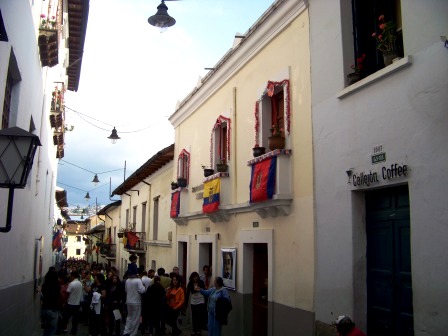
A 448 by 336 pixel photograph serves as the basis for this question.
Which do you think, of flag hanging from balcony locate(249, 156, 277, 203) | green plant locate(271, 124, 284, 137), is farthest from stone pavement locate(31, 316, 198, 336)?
green plant locate(271, 124, 284, 137)

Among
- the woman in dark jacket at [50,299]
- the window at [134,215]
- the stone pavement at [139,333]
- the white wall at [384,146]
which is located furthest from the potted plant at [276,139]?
the window at [134,215]

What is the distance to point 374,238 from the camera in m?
6.94

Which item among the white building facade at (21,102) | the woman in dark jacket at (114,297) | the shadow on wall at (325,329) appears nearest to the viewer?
the white building facade at (21,102)

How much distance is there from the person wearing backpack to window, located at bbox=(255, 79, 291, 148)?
120 inches

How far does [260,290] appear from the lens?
1063 centimetres

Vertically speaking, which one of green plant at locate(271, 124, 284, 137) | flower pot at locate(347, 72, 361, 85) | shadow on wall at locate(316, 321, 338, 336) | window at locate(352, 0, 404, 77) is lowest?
shadow on wall at locate(316, 321, 338, 336)

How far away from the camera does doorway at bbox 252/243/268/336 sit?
408 inches

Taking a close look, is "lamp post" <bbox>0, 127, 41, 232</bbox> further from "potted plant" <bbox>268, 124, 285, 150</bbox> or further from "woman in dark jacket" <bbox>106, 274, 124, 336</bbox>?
"woman in dark jacket" <bbox>106, 274, 124, 336</bbox>

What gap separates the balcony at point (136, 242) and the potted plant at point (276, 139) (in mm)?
13785

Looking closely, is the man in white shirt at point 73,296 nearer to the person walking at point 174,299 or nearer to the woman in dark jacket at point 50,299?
the person walking at point 174,299

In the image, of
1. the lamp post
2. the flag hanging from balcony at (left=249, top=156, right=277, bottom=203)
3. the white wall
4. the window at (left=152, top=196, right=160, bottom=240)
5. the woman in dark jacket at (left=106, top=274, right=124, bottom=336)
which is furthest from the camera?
the window at (left=152, top=196, right=160, bottom=240)

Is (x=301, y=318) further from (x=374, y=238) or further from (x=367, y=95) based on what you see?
(x=367, y=95)

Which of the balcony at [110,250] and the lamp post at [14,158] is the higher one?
the lamp post at [14,158]

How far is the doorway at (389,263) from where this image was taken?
6.30 metres
